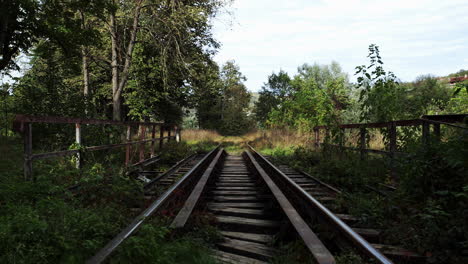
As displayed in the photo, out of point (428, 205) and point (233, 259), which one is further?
point (428, 205)

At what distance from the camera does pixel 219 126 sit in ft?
165

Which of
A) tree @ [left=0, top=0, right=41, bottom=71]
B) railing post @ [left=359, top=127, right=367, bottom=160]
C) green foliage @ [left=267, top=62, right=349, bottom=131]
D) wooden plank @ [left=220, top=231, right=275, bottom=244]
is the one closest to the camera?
wooden plank @ [left=220, top=231, right=275, bottom=244]

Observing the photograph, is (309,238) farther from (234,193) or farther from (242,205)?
(234,193)

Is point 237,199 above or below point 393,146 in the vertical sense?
below

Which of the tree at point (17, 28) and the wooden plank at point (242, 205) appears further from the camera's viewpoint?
the tree at point (17, 28)

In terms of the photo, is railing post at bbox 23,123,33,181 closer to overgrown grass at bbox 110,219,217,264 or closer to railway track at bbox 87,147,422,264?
railway track at bbox 87,147,422,264

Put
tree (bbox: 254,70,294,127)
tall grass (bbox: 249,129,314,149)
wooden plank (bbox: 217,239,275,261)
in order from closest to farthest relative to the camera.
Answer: wooden plank (bbox: 217,239,275,261)
tall grass (bbox: 249,129,314,149)
tree (bbox: 254,70,294,127)

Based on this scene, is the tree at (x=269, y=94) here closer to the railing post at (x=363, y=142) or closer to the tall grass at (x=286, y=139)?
the tall grass at (x=286, y=139)

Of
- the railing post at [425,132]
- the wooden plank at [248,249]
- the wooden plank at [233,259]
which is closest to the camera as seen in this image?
the wooden plank at [233,259]

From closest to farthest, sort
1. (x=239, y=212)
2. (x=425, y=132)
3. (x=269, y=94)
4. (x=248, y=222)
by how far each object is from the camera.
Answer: (x=248, y=222), (x=239, y=212), (x=425, y=132), (x=269, y=94)

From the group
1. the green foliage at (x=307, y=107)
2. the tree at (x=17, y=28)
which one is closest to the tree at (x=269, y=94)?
the green foliage at (x=307, y=107)

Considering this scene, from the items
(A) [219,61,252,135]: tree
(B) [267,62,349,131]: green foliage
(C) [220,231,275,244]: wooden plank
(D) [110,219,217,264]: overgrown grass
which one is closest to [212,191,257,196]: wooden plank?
(C) [220,231,275,244]: wooden plank

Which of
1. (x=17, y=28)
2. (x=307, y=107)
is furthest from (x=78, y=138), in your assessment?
(x=307, y=107)

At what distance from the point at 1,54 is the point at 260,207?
921 cm
